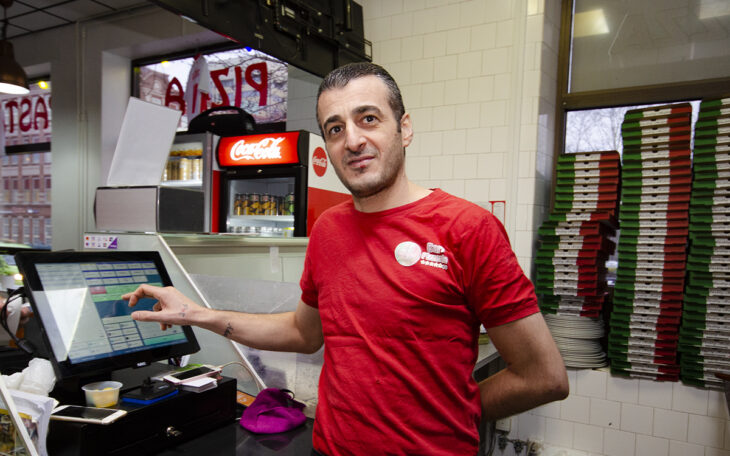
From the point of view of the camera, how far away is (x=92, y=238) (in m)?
1.94

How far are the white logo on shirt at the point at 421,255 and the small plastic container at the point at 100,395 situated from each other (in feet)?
2.61

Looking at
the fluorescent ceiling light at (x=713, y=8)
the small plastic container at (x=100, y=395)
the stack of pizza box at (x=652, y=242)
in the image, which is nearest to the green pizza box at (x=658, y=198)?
the stack of pizza box at (x=652, y=242)

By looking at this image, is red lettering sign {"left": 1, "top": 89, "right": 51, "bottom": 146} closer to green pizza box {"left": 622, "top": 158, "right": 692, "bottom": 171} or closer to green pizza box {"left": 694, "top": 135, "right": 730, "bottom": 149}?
green pizza box {"left": 622, "top": 158, "right": 692, "bottom": 171}

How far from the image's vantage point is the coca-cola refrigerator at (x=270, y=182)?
4125 millimetres

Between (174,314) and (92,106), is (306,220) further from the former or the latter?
(92,106)

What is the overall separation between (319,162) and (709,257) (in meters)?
2.88

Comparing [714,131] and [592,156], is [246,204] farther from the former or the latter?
[714,131]

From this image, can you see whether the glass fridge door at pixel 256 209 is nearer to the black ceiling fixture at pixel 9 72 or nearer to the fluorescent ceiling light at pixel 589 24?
the black ceiling fixture at pixel 9 72

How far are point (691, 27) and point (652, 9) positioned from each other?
31cm

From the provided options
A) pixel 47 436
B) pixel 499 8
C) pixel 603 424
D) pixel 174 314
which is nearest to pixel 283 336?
pixel 174 314

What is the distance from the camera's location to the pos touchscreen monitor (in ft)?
4.22

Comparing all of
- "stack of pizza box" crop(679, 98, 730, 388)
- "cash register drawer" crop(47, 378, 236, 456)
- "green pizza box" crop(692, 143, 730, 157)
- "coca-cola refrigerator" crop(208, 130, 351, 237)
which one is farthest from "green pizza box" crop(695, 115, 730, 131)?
"cash register drawer" crop(47, 378, 236, 456)

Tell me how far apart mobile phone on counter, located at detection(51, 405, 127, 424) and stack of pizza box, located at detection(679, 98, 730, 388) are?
10.9 ft

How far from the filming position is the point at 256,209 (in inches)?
179
